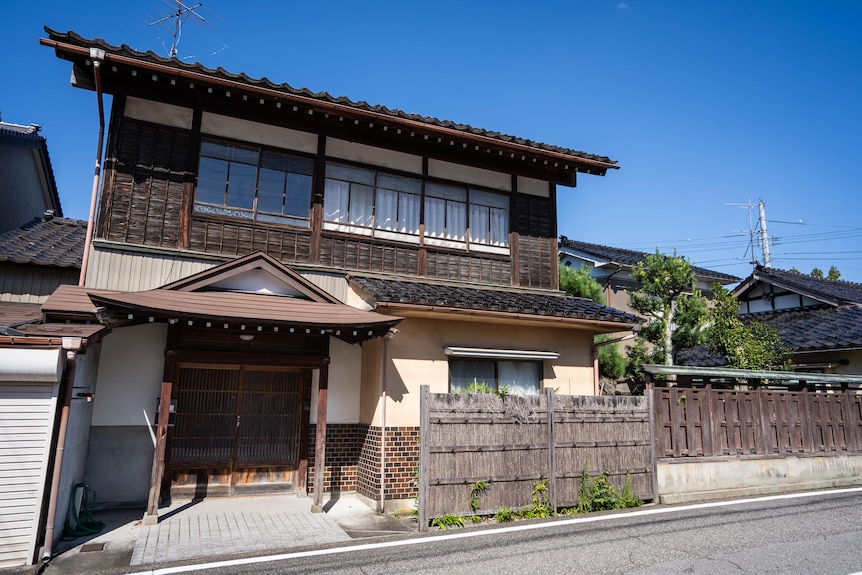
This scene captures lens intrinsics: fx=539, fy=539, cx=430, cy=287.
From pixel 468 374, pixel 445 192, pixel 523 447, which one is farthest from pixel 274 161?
pixel 523 447

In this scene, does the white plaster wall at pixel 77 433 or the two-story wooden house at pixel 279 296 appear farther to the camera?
the two-story wooden house at pixel 279 296

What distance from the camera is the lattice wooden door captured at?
359 inches

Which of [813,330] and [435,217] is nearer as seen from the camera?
[435,217]

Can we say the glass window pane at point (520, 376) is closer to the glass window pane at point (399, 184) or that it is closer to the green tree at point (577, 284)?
the glass window pane at point (399, 184)

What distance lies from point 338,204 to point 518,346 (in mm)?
4701

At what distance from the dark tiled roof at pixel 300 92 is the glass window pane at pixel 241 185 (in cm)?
161

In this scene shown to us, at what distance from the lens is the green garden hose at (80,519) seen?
23.3 feet

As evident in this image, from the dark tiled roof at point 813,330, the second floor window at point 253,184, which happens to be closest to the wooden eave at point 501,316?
the second floor window at point 253,184

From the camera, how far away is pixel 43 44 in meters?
8.41

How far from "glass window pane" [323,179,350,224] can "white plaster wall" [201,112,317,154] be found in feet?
2.59

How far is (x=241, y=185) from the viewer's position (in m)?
10.4

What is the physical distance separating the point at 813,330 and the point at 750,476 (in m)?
10.3

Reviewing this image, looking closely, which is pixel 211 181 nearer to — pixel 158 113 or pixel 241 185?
pixel 241 185

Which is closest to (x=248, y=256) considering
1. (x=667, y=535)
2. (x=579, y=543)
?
(x=579, y=543)
